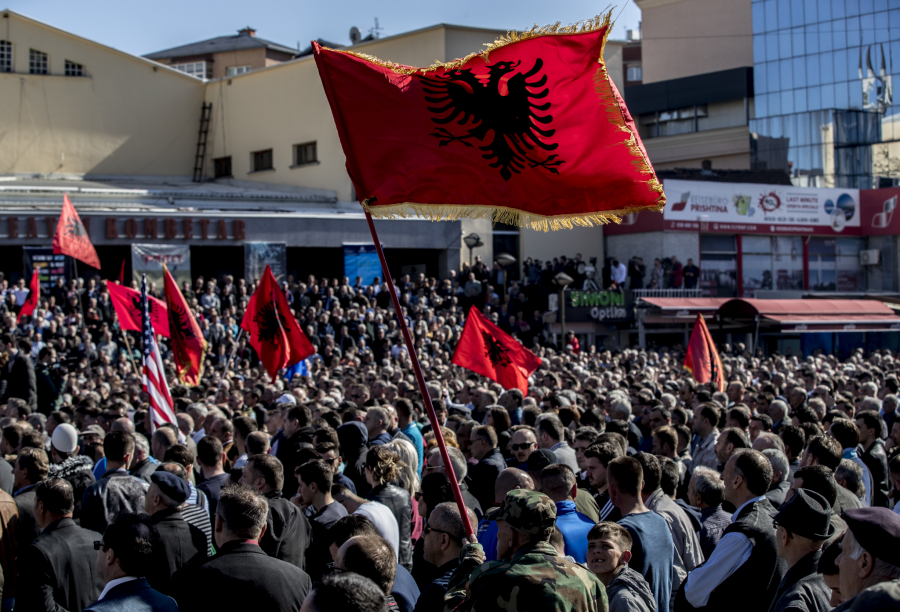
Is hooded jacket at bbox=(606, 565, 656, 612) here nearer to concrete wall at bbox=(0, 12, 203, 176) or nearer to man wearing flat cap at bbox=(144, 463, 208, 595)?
man wearing flat cap at bbox=(144, 463, 208, 595)

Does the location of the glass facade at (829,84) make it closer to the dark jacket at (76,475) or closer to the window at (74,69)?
the window at (74,69)

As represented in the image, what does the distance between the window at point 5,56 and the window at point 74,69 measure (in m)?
2.20

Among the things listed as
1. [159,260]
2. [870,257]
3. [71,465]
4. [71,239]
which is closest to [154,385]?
[71,465]

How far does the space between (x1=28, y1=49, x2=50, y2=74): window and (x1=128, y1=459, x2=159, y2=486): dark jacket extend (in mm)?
34462

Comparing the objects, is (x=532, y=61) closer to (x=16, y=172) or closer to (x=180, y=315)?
(x=180, y=315)

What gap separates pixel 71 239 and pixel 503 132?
13055 millimetres

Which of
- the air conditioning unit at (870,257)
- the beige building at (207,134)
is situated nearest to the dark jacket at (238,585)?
the beige building at (207,134)

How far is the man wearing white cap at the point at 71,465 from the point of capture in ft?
21.8

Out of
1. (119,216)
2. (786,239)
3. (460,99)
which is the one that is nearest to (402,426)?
(460,99)

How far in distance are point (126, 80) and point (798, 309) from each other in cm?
2929

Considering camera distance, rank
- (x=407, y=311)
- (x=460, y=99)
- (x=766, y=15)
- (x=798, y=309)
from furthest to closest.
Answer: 1. (x=766, y=15)
2. (x=798, y=309)
3. (x=407, y=311)
4. (x=460, y=99)

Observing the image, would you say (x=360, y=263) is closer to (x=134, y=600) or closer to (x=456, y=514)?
(x=456, y=514)

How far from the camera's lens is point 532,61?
5.70 m

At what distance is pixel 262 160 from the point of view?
4059 centimetres
